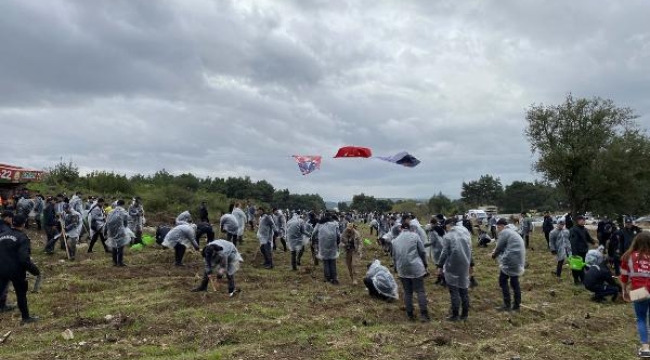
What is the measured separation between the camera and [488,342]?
777 centimetres

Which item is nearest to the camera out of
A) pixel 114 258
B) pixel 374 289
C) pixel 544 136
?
pixel 374 289

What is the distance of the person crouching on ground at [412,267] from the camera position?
9156 mm

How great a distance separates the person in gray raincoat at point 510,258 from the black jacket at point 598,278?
2767 mm

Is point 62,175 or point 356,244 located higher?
point 62,175

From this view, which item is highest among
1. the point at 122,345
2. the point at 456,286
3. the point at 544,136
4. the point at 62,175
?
the point at 544,136

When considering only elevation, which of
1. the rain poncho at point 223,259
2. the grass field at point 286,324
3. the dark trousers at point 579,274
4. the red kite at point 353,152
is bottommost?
the grass field at point 286,324

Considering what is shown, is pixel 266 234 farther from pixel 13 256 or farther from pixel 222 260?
pixel 13 256

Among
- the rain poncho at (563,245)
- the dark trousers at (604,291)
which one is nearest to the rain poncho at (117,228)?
the dark trousers at (604,291)

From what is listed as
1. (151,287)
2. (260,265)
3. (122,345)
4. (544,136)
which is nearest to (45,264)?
(151,287)

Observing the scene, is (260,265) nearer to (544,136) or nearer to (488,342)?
(488,342)

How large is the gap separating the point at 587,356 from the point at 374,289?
4.63 m

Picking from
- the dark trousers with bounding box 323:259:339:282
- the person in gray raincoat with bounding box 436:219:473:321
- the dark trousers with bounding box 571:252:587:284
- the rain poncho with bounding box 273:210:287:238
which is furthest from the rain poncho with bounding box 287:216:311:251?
the dark trousers with bounding box 571:252:587:284

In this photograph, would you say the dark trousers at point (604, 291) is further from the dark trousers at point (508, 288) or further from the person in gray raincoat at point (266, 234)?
the person in gray raincoat at point (266, 234)

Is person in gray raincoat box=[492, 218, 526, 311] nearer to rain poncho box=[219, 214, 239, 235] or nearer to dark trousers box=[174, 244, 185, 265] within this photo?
dark trousers box=[174, 244, 185, 265]
